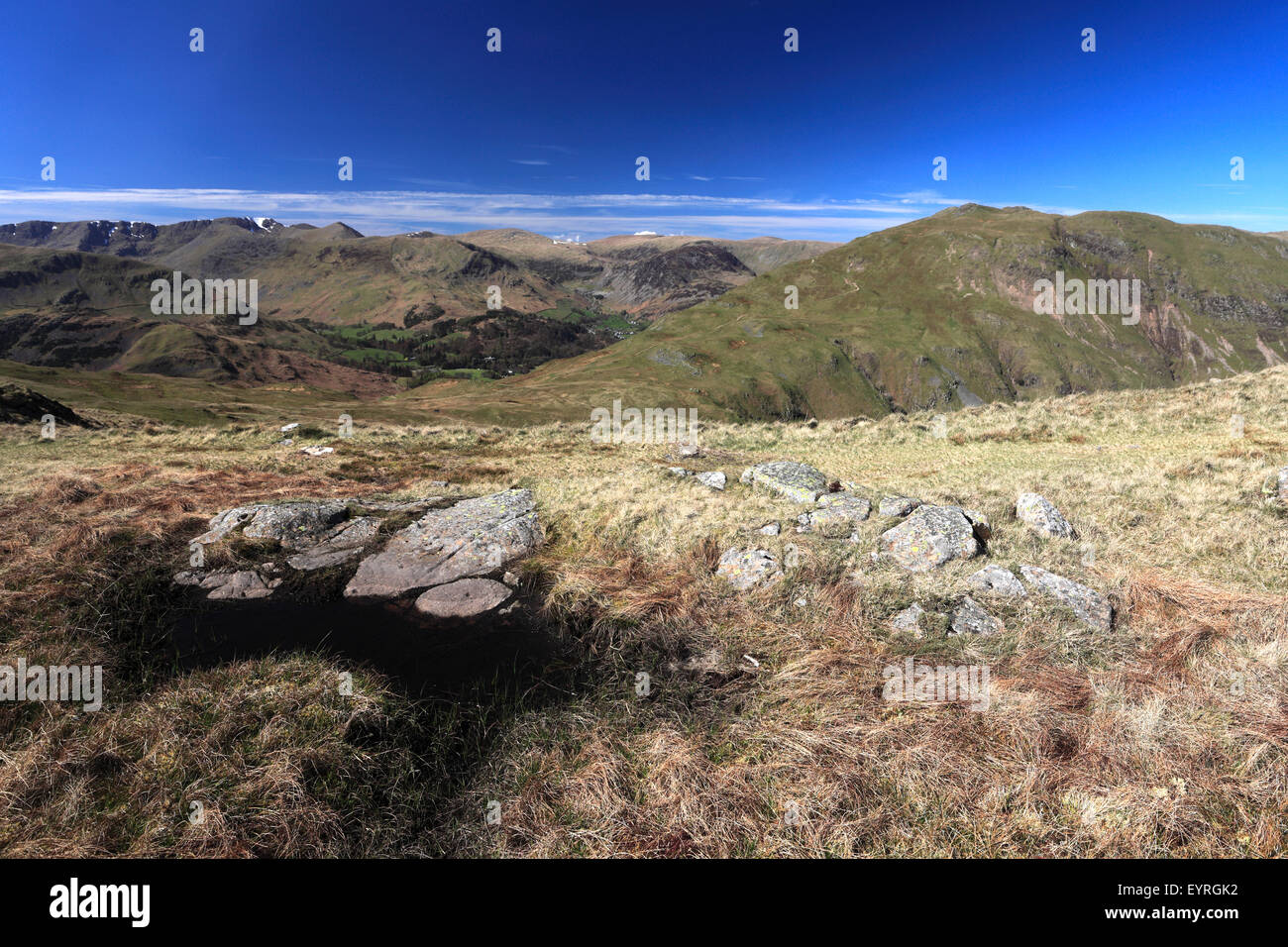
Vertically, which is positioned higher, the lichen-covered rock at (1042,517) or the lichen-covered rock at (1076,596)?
the lichen-covered rock at (1042,517)

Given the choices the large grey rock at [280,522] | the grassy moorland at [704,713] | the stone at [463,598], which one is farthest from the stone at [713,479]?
the large grey rock at [280,522]

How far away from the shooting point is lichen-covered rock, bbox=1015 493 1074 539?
12383mm

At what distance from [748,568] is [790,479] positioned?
6283 mm

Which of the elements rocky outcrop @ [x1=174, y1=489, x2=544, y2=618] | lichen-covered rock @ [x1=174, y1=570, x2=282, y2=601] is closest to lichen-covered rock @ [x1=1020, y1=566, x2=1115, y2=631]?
rocky outcrop @ [x1=174, y1=489, x2=544, y2=618]

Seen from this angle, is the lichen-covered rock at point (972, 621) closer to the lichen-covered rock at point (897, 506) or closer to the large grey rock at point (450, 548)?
the lichen-covered rock at point (897, 506)

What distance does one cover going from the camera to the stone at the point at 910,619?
926 centimetres

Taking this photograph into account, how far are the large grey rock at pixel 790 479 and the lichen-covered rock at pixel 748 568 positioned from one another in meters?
4.35

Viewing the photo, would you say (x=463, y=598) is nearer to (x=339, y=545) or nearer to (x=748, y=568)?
(x=339, y=545)

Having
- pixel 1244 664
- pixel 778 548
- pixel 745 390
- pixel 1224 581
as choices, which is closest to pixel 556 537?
pixel 778 548

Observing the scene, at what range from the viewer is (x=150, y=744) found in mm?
6551

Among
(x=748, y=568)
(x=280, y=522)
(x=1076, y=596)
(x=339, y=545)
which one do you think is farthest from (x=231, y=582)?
(x=1076, y=596)

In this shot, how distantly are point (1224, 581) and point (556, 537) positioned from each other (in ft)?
47.2

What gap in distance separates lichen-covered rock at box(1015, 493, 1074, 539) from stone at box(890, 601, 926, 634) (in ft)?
17.6

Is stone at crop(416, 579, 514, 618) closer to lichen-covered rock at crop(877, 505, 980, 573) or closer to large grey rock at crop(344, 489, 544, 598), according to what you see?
large grey rock at crop(344, 489, 544, 598)
